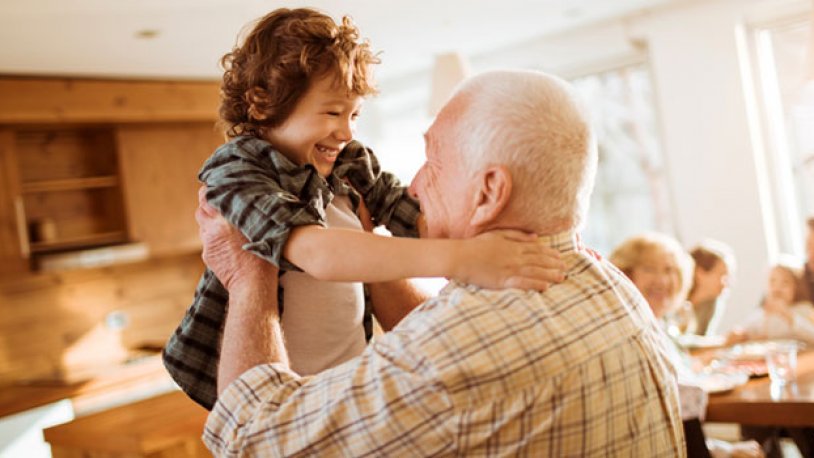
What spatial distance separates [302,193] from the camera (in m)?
1.48

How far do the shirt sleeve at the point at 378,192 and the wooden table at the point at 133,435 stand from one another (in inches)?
23.5

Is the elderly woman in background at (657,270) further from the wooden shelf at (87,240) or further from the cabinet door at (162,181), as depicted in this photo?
the wooden shelf at (87,240)

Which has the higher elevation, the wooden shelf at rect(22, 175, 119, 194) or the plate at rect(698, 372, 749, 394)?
the wooden shelf at rect(22, 175, 119, 194)

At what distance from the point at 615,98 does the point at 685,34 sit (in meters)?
0.91

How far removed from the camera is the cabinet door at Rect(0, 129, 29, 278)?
5902 mm

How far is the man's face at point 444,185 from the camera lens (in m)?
1.25

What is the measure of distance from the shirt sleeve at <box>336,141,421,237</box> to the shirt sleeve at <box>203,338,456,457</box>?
48 centimetres

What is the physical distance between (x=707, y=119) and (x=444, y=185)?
18.3 ft

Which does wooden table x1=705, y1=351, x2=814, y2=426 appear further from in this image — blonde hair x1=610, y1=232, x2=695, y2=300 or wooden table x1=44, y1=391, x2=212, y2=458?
wooden table x1=44, y1=391, x2=212, y2=458

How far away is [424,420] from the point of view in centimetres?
111

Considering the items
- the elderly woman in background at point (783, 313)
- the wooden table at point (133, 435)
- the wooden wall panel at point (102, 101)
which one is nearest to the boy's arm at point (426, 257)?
the wooden table at point (133, 435)

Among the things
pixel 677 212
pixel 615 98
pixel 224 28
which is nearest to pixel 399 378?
pixel 224 28

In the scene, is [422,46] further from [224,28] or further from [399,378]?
[399,378]

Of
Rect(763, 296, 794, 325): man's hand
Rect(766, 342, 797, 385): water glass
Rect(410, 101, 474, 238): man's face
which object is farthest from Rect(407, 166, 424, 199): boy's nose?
Rect(763, 296, 794, 325): man's hand
